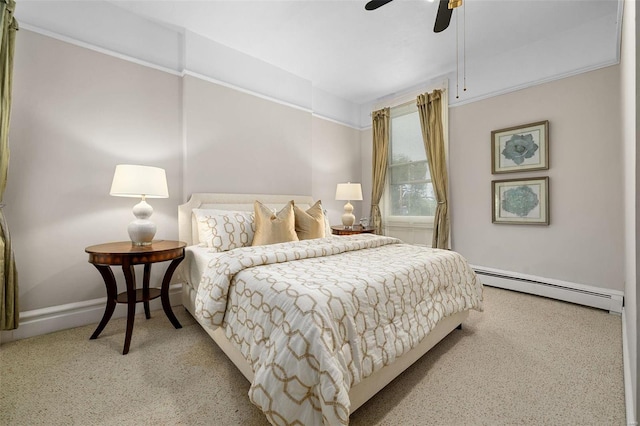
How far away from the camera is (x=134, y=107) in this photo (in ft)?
8.57

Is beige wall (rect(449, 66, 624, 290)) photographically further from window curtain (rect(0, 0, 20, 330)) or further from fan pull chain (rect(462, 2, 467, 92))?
window curtain (rect(0, 0, 20, 330))

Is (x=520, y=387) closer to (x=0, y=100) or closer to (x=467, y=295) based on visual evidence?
(x=467, y=295)

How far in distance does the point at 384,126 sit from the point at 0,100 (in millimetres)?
4162

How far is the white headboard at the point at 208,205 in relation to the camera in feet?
9.11

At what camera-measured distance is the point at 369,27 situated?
281cm

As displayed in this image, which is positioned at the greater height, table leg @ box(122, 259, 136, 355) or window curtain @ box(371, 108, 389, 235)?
window curtain @ box(371, 108, 389, 235)

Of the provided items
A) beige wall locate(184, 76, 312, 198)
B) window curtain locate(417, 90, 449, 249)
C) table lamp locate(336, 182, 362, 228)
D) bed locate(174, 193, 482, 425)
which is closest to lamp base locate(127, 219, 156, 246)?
bed locate(174, 193, 482, 425)

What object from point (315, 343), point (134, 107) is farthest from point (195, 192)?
point (315, 343)

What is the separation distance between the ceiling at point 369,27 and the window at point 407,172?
Answer: 78 centimetres

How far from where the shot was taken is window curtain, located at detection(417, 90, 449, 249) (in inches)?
145

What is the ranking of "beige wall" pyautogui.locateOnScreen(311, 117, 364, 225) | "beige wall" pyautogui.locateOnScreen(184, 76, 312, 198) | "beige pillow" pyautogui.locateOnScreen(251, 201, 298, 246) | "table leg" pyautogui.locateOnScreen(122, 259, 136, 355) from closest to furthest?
"table leg" pyautogui.locateOnScreen(122, 259, 136, 355), "beige pillow" pyautogui.locateOnScreen(251, 201, 298, 246), "beige wall" pyautogui.locateOnScreen(184, 76, 312, 198), "beige wall" pyautogui.locateOnScreen(311, 117, 364, 225)

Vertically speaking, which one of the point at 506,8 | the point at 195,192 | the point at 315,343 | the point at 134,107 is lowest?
the point at 315,343

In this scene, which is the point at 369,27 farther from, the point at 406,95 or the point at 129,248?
the point at 129,248

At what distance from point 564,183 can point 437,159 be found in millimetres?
1356
